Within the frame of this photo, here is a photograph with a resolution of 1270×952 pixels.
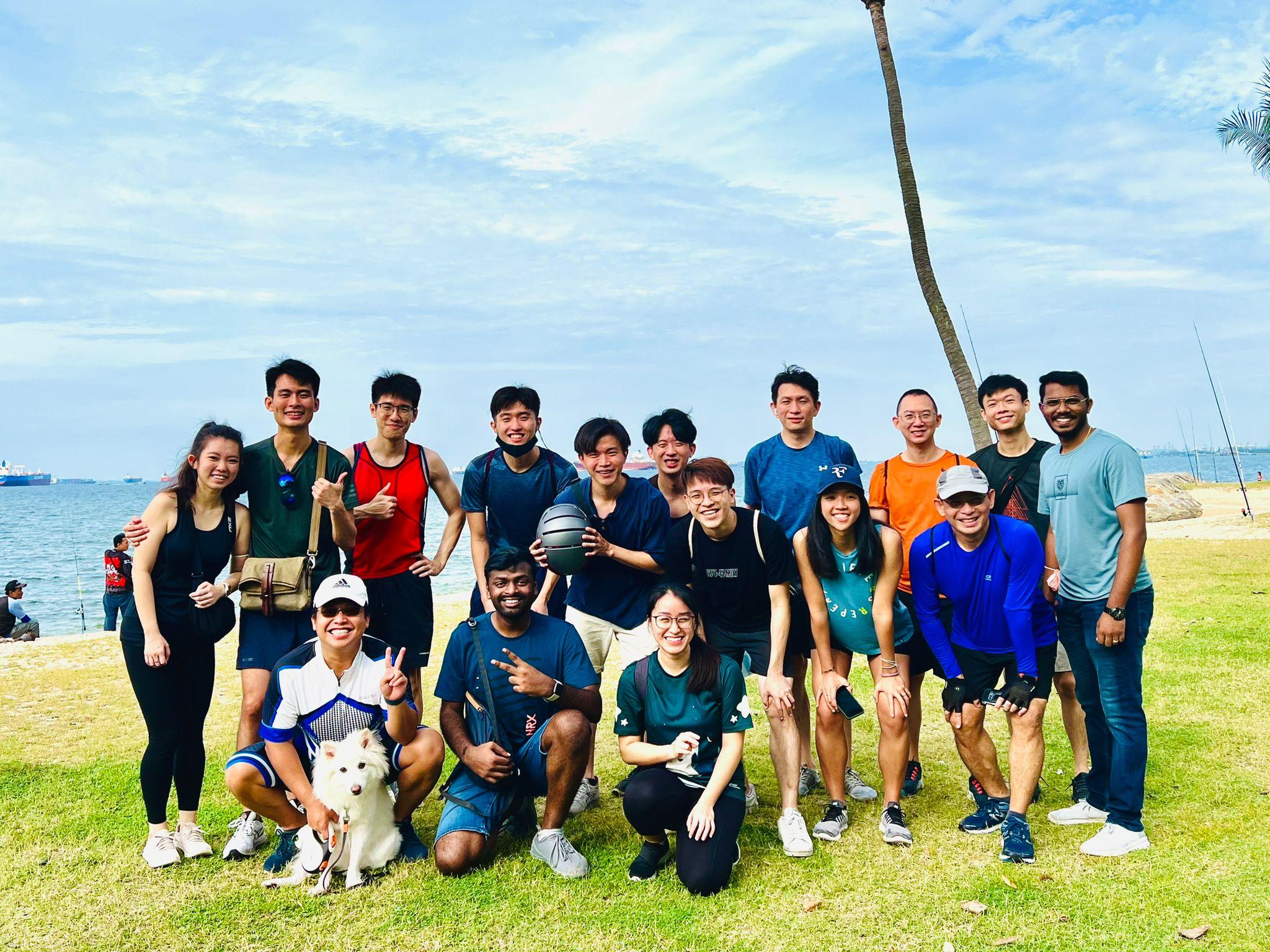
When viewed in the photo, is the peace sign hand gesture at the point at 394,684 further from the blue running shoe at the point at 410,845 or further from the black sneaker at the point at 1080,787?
the black sneaker at the point at 1080,787

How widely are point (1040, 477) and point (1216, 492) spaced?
129 ft

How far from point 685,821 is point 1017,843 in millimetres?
1705

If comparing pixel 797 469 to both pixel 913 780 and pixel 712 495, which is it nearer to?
pixel 712 495

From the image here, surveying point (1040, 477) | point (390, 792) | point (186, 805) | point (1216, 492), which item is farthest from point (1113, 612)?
point (1216, 492)

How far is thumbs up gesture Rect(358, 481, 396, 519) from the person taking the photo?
19.4 ft

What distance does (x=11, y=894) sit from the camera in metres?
4.99

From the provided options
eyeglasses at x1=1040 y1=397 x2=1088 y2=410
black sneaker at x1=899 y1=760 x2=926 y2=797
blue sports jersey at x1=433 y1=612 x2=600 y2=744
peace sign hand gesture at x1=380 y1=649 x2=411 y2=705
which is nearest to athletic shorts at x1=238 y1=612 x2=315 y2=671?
peace sign hand gesture at x1=380 y1=649 x2=411 y2=705

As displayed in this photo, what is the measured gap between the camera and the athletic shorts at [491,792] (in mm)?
5133

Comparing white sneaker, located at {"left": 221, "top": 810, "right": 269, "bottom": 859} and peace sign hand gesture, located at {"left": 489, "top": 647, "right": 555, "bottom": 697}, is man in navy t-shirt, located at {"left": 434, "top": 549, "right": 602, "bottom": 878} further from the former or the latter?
white sneaker, located at {"left": 221, "top": 810, "right": 269, "bottom": 859}

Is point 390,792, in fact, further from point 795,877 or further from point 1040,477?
point 1040,477

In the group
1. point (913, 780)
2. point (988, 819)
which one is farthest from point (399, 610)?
point (988, 819)

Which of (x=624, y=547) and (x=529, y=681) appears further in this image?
(x=624, y=547)

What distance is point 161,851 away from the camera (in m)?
5.29

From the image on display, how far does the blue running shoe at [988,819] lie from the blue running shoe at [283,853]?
3647 millimetres
